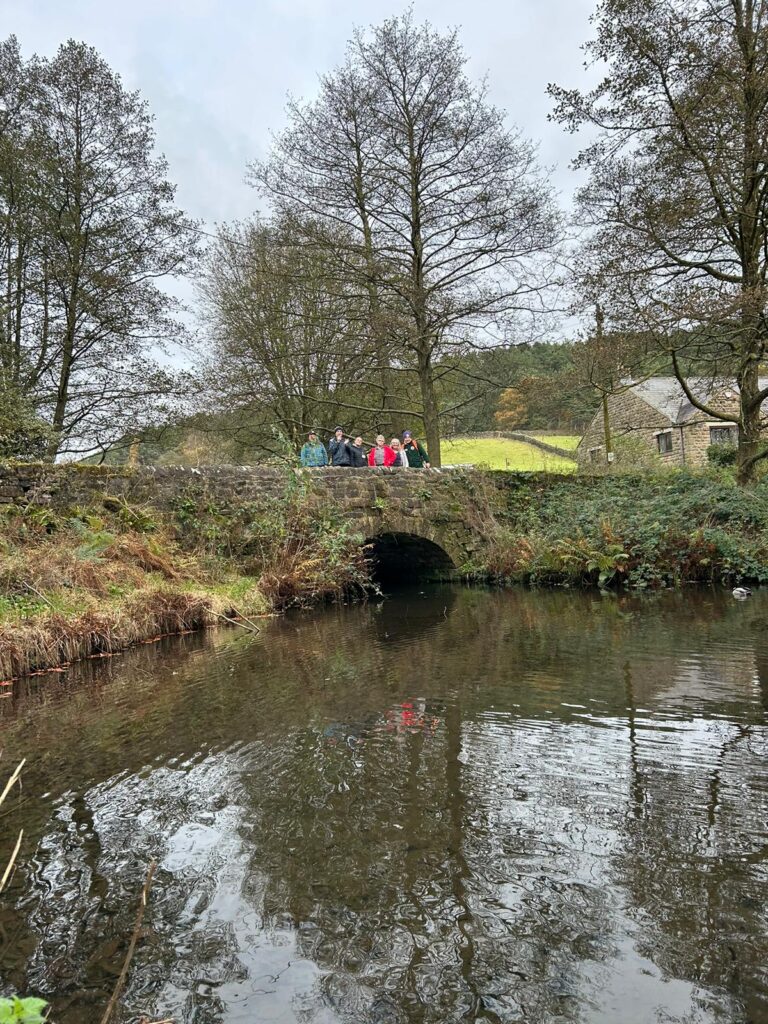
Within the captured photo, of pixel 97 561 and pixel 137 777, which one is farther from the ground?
pixel 97 561

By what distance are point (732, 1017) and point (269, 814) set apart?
174 cm

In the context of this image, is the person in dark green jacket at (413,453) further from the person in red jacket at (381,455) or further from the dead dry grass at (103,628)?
the dead dry grass at (103,628)

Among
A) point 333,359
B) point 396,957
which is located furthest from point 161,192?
point 396,957

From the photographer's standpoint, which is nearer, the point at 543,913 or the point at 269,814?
the point at 543,913

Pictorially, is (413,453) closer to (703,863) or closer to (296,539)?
(296,539)

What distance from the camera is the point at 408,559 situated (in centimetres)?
1446

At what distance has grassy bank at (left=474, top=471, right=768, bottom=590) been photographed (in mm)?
10492

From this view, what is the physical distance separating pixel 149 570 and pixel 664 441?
28.9m

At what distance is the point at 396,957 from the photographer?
5.70ft

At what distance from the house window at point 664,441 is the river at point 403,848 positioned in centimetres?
2859

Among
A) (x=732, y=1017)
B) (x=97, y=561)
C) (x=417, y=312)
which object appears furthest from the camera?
(x=417, y=312)

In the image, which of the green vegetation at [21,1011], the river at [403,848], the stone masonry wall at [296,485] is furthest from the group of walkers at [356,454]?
the green vegetation at [21,1011]

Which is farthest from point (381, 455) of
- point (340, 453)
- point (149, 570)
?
point (149, 570)

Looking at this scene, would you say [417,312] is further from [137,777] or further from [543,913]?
[543,913]
